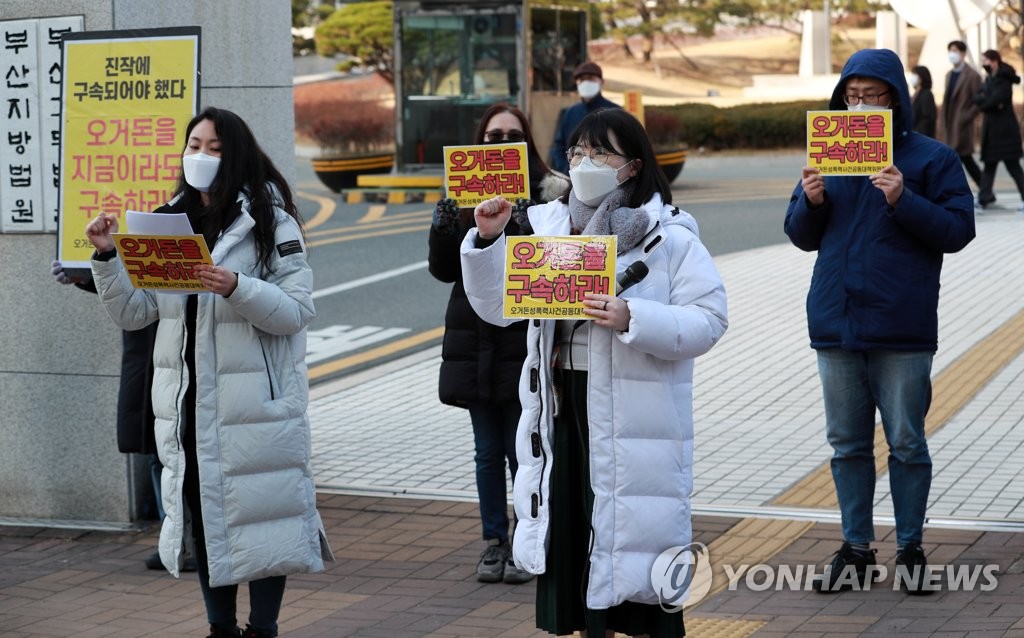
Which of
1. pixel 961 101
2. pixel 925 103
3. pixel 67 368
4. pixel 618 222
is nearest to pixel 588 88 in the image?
pixel 925 103

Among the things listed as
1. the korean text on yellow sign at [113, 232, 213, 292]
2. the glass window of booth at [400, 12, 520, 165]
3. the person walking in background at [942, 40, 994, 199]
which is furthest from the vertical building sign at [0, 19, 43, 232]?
the glass window of booth at [400, 12, 520, 165]

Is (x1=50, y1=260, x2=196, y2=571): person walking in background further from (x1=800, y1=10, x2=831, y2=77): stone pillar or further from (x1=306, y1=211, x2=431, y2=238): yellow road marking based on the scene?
(x1=800, y1=10, x2=831, y2=77): stone pillar

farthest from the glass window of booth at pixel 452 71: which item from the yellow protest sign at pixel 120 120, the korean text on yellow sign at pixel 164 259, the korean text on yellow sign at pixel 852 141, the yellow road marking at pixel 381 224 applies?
the korean text on yellow sign at pixel 164 259

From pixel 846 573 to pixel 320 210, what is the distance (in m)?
16.5

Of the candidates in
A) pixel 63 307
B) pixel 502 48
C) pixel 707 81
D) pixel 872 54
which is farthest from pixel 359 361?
pixel 707 81

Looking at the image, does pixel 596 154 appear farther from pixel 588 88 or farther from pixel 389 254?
pixel 389 254

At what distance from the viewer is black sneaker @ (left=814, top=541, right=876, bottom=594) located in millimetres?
5555

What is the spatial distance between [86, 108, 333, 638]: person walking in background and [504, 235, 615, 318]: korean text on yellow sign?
86 centimetres

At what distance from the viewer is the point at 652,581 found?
4.09 m

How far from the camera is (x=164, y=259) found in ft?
14.6

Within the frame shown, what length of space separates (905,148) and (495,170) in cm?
147

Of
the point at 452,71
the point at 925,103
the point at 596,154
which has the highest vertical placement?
the point at 452,71

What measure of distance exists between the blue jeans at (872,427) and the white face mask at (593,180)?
171 cm

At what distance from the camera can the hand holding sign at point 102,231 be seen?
4.69 meters
